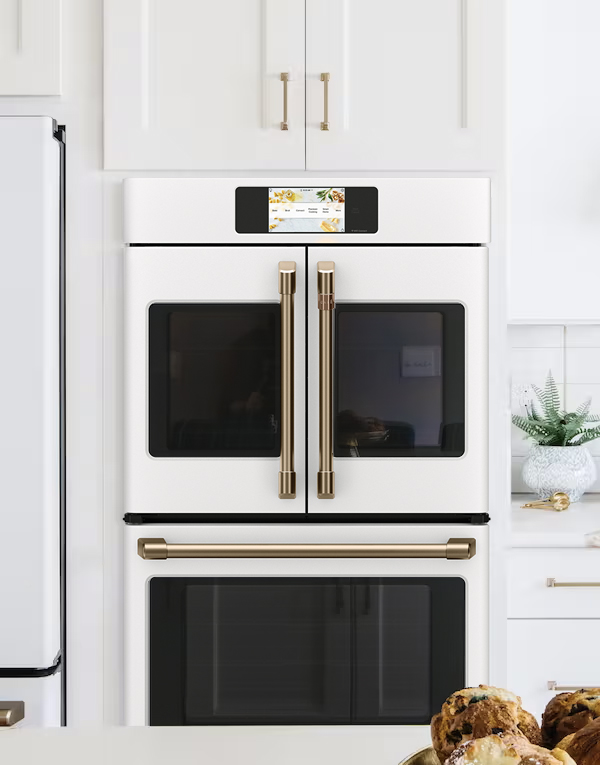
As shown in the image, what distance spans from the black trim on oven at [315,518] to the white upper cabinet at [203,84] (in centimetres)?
76

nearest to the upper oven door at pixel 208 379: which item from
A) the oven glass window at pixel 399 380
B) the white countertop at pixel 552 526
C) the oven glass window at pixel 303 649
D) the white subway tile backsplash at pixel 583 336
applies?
the oven glass window at pixel 399 380

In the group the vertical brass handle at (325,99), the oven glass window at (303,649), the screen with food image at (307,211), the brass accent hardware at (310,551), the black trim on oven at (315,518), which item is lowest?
the oven glass window at (303,649)

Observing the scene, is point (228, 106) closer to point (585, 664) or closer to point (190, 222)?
point (190, 222)

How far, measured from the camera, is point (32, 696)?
1.48 m

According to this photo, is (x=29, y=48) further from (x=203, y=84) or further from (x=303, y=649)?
(x=303, y=649)

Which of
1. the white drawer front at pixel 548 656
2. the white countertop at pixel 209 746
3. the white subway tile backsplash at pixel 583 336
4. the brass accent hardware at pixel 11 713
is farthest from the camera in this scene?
the white subway tile backsplash at pixel 583 336

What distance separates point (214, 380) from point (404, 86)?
0.77m

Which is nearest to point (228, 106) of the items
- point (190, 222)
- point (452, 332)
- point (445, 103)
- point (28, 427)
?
point (190, 222)

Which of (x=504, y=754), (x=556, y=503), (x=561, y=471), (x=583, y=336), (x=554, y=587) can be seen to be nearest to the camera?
(x=504, y=754)

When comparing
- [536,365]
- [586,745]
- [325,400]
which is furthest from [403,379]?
[586,745]

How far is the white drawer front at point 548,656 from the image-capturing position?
168cm

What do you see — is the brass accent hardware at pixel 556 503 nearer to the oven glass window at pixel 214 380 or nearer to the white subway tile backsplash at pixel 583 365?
the white subway tile backsplash at pixel 583 365

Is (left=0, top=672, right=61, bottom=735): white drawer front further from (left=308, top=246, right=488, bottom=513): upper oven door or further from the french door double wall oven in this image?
(left=308, top=246, right=488, bottom=513): upper oven door

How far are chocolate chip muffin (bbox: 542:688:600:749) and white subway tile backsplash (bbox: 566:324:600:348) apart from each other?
200 centimetres
